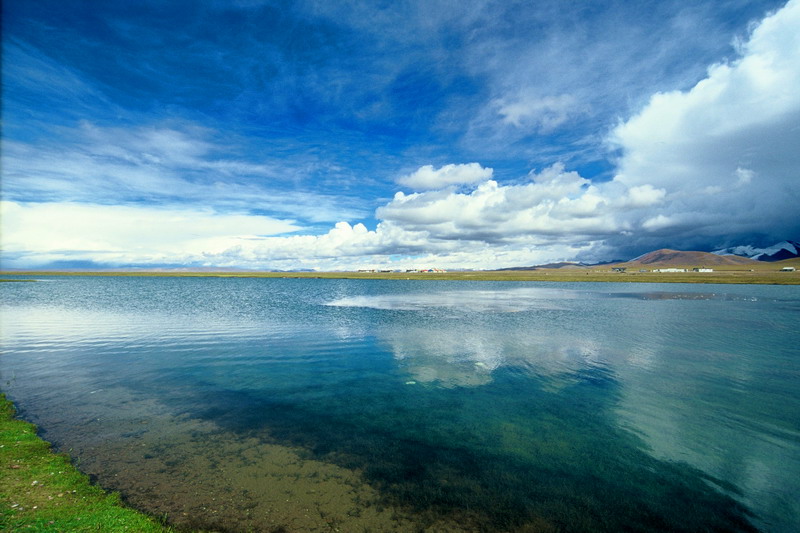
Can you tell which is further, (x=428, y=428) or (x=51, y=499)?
(x=428, y=428)

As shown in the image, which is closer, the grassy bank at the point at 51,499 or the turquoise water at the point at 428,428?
the grassy bank at the point at 51,499

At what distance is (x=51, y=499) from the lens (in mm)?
12156

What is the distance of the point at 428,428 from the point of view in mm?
20031

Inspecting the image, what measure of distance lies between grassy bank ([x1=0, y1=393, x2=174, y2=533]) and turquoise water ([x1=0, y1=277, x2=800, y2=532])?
31.9 inches

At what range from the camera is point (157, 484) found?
1395 centimetres

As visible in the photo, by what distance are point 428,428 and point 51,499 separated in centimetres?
1537

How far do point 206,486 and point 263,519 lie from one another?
132 inches

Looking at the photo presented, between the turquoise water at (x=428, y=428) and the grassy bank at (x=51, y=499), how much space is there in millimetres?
811

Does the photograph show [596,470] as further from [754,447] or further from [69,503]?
[69,503]

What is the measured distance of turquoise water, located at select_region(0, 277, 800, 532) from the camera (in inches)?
522

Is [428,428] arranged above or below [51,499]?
below

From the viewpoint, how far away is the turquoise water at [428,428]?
43.5 feet

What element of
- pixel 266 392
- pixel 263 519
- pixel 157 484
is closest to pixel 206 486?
pixel 157 484

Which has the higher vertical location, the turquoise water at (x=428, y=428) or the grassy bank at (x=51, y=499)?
the grassy bank at (x=51, y=499)
